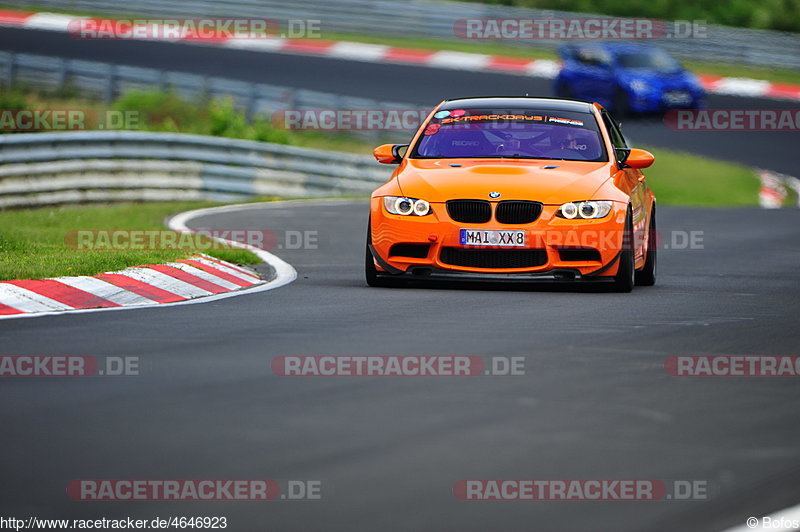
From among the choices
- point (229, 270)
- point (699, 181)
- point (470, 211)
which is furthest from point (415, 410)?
point (699, 181)

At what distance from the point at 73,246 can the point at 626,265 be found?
17.9ft

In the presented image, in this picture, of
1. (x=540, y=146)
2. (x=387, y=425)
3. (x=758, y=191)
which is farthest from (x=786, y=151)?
(x=387, y=425)

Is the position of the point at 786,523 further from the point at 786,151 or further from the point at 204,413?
the point at 786,151

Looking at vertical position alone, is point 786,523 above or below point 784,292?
above

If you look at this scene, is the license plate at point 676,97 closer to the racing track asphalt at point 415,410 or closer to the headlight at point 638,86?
the headlight at point 638,86

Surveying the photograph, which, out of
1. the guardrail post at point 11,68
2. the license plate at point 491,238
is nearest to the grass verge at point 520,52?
the guardrail post at point 11,68

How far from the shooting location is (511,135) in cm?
1268

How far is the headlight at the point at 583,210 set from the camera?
11.4 m

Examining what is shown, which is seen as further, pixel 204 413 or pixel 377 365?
pixel 377 365

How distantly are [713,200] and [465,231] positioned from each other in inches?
691

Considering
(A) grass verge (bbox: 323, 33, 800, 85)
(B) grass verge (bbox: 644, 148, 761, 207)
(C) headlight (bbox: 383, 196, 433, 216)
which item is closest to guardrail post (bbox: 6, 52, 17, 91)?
(B) grass verge (bbox: 644, 148, 761, 207)

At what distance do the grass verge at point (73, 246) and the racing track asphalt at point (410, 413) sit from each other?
1.32 metres

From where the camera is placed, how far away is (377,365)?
7.75 meters

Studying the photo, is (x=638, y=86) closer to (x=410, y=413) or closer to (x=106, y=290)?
(x=106, y=290)
